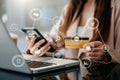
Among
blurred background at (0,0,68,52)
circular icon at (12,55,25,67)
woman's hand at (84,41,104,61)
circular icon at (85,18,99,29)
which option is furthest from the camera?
blurred background at (0,0,68,52)

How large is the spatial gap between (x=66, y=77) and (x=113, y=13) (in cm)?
46

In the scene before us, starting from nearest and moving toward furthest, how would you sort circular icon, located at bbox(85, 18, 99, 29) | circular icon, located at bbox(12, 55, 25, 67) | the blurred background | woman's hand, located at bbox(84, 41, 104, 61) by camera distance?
circular icon, located at bbox(12, 55, 25, 67) < woman's hand, located at bbox(84, 41, 104, 61) < circular icon, located at bbox(85, 18, 99, 29) < the blurred background

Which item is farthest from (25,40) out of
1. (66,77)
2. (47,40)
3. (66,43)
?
(66,77)

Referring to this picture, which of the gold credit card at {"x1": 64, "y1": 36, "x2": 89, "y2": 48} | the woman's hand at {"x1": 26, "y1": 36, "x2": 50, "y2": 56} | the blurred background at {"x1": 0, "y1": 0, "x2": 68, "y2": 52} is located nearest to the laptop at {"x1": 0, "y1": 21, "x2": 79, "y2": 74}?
the gold credit card at {"x1": 64, "y1": 36, "x2": 89, "y2": 48}

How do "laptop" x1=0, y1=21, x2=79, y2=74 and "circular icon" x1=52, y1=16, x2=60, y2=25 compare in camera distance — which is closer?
"laptop" x1=0, y1=21, x2=79, y2=74

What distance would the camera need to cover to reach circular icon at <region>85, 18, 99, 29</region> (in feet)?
4.38

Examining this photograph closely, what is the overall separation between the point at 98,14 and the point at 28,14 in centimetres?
41

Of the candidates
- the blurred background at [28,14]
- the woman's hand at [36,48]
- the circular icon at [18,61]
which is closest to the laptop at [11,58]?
the circular icon at [18,61]

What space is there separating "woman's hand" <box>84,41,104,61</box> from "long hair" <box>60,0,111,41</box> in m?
0.09

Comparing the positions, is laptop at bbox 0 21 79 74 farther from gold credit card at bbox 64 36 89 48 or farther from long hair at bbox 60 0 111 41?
long hair at bbox 60 0 111 41

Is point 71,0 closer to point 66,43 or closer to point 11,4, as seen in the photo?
point 66,43

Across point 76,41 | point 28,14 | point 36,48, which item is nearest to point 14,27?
point 28,14

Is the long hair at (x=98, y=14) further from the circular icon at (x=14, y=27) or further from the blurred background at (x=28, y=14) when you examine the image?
the circular icon at (x=14, y=27)

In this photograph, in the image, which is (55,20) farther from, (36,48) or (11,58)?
(11,58)
